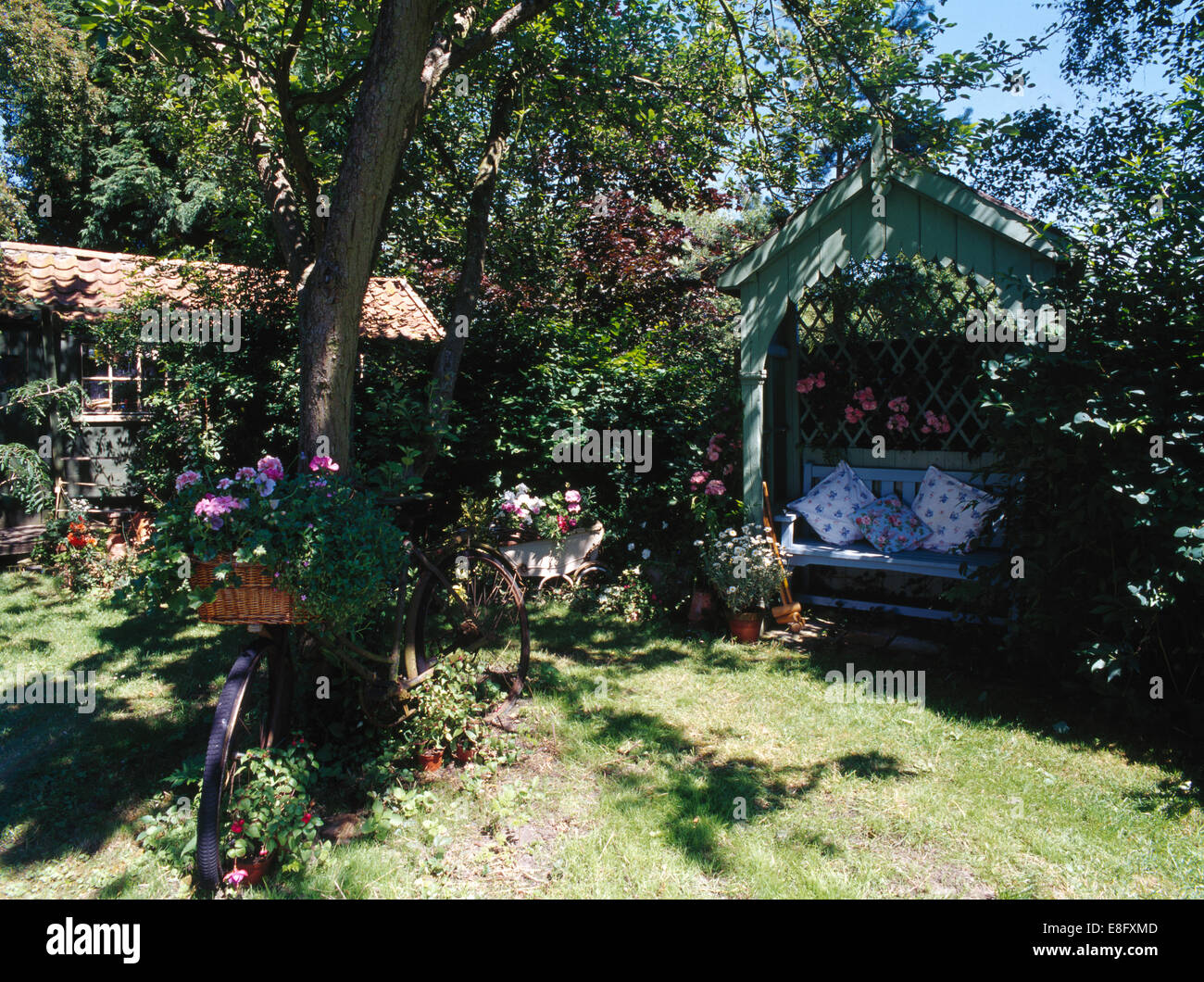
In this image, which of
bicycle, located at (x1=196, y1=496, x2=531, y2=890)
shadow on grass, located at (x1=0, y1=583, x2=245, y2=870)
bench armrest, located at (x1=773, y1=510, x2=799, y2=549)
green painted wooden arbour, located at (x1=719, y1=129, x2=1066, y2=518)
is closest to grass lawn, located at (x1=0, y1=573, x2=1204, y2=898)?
shadow on grass, located at (x1=0, y1=583, x2=245, y2=870)

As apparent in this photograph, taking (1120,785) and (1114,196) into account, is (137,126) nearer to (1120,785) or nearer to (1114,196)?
(1114,196)

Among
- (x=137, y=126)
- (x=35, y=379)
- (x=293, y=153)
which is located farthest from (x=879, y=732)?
(x=137, y=126)

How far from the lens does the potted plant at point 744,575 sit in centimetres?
557

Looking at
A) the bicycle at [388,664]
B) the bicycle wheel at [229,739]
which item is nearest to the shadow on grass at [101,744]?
the bicycle at [388,664]

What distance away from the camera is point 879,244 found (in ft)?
17.3

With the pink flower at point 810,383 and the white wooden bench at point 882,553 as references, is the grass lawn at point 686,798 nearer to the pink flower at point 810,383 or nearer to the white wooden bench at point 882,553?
the white wooden bench at point 882,553

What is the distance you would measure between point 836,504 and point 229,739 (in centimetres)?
497

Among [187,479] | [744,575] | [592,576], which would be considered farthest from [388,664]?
[592,576]

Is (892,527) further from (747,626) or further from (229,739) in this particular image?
(229,739)

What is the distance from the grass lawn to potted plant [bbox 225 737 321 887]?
10 cm

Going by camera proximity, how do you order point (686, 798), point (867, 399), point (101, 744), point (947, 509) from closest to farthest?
point (686, 798) < point (101, 744) < point (947, 509) < point (867, 399)

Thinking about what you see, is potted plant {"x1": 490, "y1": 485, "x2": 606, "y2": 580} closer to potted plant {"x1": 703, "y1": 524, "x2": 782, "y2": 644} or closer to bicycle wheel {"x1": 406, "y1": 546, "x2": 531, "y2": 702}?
potted plant {"x1": 703, "y1": 524, "x2": 782, "y2": 644}

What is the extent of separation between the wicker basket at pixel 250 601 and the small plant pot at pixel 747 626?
3649 millimetres

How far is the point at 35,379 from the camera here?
8.15 metres
